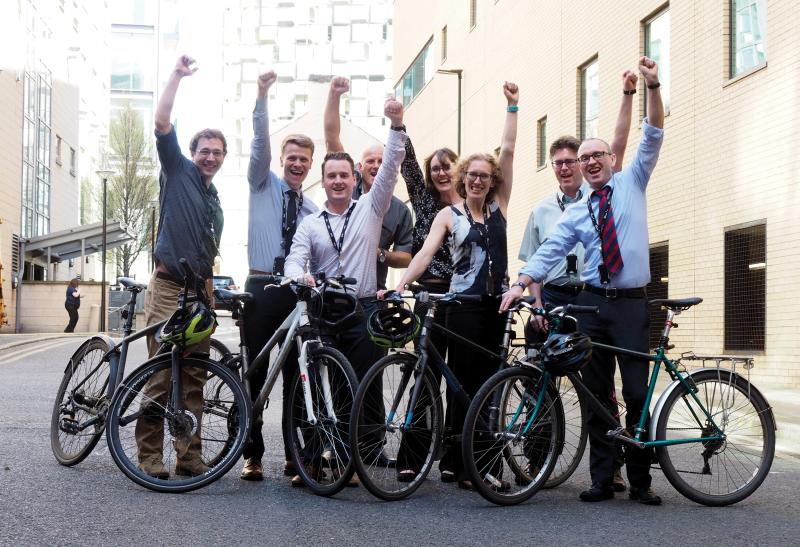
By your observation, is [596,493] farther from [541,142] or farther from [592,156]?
[541,142]

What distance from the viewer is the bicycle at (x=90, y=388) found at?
22.0ft

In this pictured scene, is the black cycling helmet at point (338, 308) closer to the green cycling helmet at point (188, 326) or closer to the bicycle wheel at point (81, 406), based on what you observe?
the green cycling helmet at point (188, 326)

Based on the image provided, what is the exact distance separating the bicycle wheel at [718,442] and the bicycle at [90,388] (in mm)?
2633

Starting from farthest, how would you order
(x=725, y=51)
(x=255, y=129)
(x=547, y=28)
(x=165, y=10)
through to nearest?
(x=165, y=10)
(x=547, y=28)
(x=725, y=51)
(x=255, y=129)

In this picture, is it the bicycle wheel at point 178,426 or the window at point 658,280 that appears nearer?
the bicycle wheel at point 178,426

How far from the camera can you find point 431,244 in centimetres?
673

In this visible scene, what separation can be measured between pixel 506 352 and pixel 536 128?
19579 mm

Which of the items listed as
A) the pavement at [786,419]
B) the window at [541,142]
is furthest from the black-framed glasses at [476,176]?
the window at [541,142]

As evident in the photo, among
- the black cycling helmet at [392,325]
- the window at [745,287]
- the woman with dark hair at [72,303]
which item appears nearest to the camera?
the black cycling helmet at [392,325]

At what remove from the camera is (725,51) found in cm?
1628

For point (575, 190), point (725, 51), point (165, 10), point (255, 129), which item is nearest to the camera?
point (255, 129)

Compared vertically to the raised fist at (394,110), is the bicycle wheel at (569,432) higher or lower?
lower

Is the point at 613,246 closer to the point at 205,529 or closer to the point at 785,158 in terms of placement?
the point at 205,529

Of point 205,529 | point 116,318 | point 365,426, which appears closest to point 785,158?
point 365,426
